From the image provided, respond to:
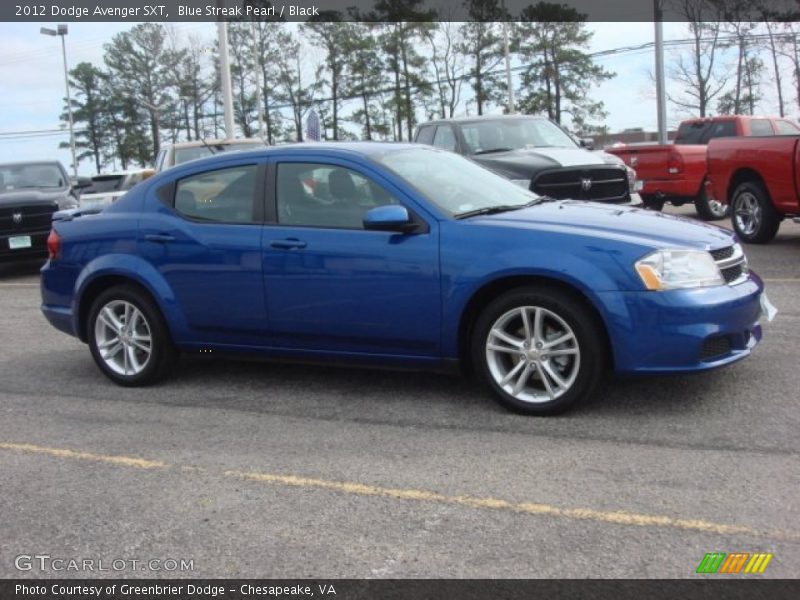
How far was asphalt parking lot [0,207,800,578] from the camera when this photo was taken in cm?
339

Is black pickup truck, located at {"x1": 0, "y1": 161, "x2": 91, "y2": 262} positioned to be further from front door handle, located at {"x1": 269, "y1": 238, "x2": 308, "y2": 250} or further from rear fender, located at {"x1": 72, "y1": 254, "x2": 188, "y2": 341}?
front door handle, located at {"x1": 269, "y1": 238, "x2": 308, "y2": 250}

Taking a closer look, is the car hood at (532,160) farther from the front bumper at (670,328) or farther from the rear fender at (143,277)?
the front bumper at (670,328)

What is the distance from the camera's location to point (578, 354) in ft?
15.6

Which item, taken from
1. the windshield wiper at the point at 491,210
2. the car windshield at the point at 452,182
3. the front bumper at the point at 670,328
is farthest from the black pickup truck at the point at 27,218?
the front bumper at the point at 670,328

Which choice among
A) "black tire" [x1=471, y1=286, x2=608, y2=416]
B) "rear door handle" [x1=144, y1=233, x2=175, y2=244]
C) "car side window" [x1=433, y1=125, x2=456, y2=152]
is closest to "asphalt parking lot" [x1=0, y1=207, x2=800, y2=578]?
"black tire" [x1=471, y1=286, x2=608, y2=416]

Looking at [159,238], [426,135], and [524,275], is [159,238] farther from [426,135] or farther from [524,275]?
[426,135]

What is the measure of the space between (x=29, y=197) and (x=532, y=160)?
791 centimetres

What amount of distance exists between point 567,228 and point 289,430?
1969mm

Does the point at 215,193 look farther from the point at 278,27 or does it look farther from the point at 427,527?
the point at 278,27

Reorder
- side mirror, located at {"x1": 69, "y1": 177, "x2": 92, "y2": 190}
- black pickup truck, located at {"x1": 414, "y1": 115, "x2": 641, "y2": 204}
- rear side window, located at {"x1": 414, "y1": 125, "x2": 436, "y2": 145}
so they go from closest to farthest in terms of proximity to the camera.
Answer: black pickup truck, located at {"x1": 414, "y1": 115, "x2": 641, "y2": 204} → rear side window, located at {"x1": 414, "y1": 125, "x2": 436, "y2": 145} → side mirror, located at {"x1": 69, "y1": 177, "x2": 92, "y2": 190}

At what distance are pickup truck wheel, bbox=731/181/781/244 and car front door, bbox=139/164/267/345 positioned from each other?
7.46 meters

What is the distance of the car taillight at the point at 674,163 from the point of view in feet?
47.6

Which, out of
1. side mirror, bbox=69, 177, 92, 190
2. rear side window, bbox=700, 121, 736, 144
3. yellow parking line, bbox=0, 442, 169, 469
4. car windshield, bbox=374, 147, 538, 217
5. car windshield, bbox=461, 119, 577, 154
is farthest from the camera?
rear side window, bbox=700, 121, 736, 144

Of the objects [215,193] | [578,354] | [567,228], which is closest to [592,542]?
[578,354]
